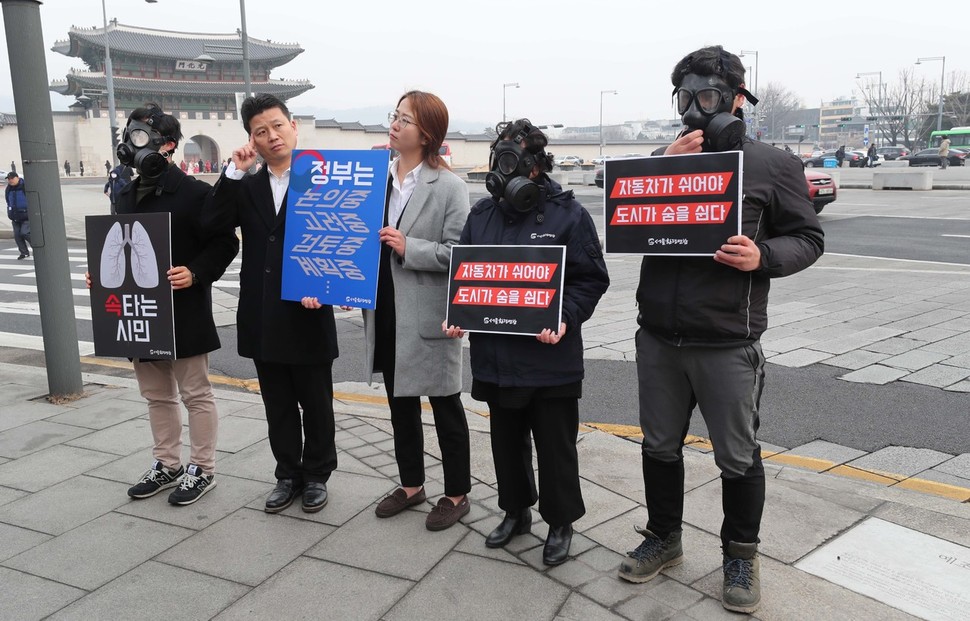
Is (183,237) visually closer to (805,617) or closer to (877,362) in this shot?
(805,617)

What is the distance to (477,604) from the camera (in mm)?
2961

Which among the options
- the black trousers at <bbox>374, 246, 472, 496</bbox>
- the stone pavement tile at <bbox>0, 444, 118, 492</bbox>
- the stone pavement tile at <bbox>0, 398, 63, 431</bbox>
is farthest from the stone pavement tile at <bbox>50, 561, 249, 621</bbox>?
the stone pavement tile at <bbox>0, 398, 63, 431</bbox>

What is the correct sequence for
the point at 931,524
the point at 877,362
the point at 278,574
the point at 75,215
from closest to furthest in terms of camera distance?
1. the point at 278,574
2. the point at 931,524
3. the point at 877,362
4. the point at 75,215

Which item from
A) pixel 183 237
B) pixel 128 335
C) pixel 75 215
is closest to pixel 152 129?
pixel 183 237

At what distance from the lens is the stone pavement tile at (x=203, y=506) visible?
3814 mm

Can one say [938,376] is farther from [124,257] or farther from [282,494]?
[124,257]

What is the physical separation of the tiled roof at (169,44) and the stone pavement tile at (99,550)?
63.0 meters

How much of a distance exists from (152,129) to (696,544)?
3305 mm

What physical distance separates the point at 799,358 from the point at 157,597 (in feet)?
17.6

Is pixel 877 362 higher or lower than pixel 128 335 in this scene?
lower

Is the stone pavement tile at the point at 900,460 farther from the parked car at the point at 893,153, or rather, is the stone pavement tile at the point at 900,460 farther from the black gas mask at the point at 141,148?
the parked car at the point at 893,153

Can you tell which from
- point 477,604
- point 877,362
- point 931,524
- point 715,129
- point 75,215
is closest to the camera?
point 715,129

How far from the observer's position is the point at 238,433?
5.09 m

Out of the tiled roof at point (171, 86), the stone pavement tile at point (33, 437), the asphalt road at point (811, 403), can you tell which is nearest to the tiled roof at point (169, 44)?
the tiled roof at point (171, 86)
